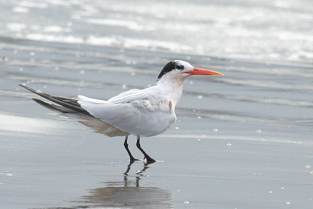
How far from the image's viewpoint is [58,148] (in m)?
5.25

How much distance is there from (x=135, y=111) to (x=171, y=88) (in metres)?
0.55

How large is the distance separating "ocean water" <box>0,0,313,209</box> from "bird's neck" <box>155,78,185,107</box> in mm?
426

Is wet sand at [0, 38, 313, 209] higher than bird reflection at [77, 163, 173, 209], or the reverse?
wet sand at [0, 38, 313, 209]

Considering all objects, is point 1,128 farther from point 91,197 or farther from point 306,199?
point 306,199

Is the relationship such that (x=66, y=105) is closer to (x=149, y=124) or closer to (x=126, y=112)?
(x=126, y=112)

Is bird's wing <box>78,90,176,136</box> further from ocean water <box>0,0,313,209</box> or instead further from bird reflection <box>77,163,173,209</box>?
bird reflection <box>77,163,173,209</box>

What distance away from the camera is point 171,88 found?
5570 millimetres

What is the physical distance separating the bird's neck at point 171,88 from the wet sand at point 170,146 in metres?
0.42

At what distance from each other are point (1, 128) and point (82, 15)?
32.8ft

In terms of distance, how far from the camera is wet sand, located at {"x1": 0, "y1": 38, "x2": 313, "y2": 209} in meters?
4.15

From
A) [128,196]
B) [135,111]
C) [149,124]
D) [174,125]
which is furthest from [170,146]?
[128,196]

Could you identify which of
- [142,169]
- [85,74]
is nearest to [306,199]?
[142,169]

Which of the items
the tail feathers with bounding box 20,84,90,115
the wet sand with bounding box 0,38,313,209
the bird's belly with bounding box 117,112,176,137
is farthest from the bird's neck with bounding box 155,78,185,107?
the tail feathers with bounding box 20,84,90,115

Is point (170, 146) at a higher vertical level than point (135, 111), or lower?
lower
